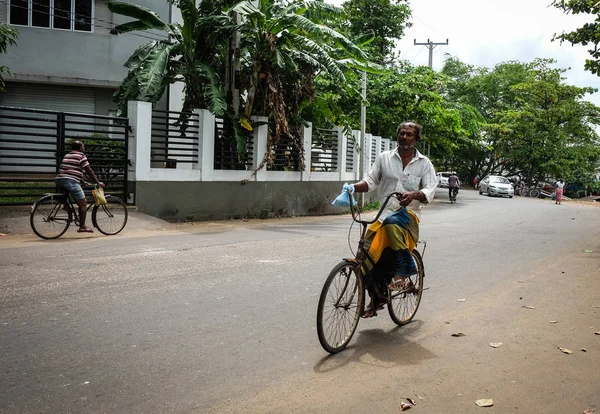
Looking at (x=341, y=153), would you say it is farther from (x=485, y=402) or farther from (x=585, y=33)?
(x=485, y=402)

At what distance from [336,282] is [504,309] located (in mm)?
2708

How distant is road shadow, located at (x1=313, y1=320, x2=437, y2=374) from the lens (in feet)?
14.9

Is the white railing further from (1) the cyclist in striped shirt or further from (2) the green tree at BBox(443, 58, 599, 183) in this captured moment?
(2) the green tree at BBox(443, 58, 599, 183)

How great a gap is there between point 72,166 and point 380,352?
799 cm

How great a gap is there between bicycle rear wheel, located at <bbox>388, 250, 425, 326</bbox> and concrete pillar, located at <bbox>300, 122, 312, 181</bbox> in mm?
13283

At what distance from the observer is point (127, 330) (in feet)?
16.6

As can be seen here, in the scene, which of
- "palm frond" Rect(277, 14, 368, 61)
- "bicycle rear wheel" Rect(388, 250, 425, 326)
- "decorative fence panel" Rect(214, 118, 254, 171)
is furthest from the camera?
"decorative fence panel" Rect(214, 118, 254, 171)

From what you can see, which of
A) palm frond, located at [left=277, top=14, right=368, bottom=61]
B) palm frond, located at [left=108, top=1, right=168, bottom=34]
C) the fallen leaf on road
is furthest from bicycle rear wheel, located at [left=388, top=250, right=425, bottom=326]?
palm frond, located at [left=108, top=1, right=168, bottom=34]

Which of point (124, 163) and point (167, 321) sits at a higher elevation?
point (124, 163)

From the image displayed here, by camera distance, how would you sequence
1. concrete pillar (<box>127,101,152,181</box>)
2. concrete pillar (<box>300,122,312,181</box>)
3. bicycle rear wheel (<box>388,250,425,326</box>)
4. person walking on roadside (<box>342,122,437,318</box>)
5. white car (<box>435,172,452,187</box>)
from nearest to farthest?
person walking on roadside (<box>342,122,437,318</box>)
bicycle rear wheel (<box>388,250,425,326</box>)
concrete pillar (<box>127,101,152,181</box>)
concrete pillar (<box>300,122,312,181</box>)
white car (<box>435,172,452,187</box>)

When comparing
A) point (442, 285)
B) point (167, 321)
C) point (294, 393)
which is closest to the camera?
point (294, 393)

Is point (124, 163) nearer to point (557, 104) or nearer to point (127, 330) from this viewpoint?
point (127, 330)

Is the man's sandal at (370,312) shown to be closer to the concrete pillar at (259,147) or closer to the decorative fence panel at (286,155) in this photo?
the concrete pillar at (259,147)

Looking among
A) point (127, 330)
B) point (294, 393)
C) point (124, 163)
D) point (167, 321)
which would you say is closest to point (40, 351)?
point (127, 330)
